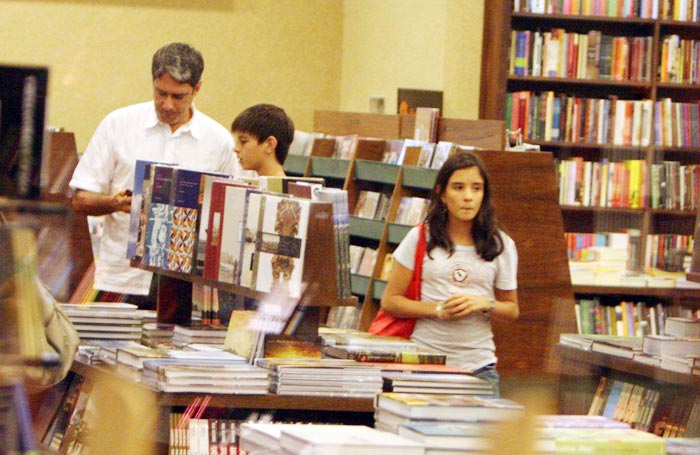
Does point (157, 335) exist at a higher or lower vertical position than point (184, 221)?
lower

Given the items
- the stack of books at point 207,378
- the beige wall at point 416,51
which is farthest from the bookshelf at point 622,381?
the beige wall at point 416,51

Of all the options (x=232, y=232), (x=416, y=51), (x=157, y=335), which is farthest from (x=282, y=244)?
(x=416, y=51)

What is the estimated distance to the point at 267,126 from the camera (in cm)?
450

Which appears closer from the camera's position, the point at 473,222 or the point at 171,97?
the point at 473,222

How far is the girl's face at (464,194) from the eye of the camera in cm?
402

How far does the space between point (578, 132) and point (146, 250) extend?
4.75 meters

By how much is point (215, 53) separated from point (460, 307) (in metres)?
6.60

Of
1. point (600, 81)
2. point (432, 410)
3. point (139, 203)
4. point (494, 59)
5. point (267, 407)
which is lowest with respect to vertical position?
point (267, 407)

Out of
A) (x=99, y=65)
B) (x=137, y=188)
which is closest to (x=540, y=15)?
(x=99, y=65)

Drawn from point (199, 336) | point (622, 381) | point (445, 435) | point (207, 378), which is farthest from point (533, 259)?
point (445, 435)

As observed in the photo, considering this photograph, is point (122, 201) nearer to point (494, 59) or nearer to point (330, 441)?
point (330, 441)

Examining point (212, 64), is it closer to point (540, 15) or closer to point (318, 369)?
point (540, 15)

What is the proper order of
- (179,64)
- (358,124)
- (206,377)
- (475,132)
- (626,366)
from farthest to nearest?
1. (358,124)
2. (475,132)
3. (179,64)
4. (626,366)
5. (206,377)

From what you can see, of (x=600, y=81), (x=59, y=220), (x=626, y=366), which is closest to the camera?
(x=59, y=220)
